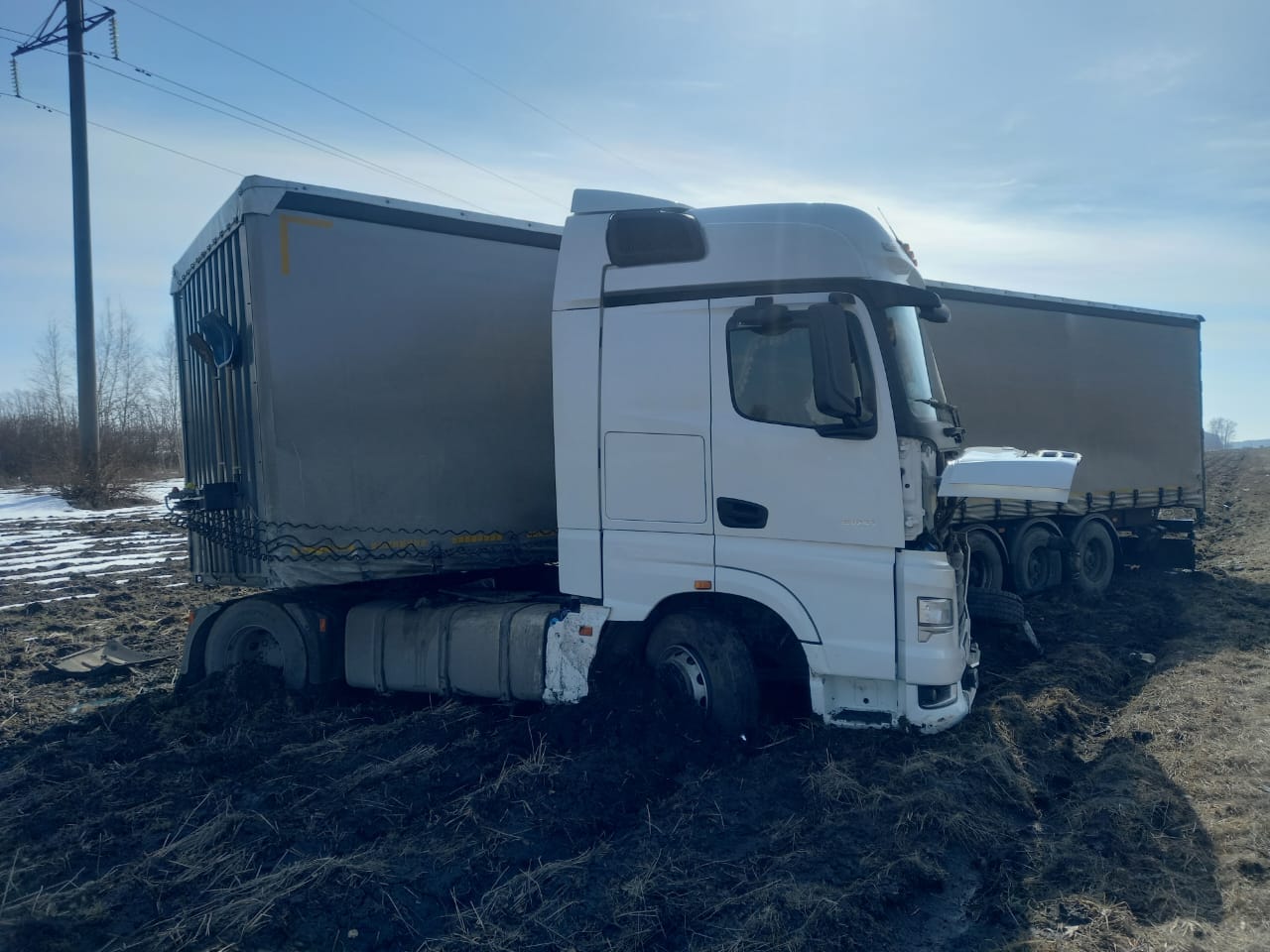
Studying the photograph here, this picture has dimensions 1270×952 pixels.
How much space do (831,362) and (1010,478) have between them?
1191 millimetres

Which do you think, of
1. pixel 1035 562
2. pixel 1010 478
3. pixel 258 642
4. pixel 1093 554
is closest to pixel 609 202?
pixel 1010 478

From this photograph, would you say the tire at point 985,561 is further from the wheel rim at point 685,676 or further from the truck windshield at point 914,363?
the wheel rim at point 685,676

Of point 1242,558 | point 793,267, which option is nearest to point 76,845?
point 793,267

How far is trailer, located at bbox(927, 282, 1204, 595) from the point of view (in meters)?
11.6

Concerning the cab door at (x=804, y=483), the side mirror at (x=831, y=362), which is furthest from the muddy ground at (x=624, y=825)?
the side mirror at (x=831, y=362)

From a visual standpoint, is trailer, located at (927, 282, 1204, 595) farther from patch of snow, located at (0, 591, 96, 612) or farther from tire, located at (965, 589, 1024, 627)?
patch of snow, located at (0, 591, 96, 612)

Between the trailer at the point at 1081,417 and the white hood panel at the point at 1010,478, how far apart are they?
5752 mm

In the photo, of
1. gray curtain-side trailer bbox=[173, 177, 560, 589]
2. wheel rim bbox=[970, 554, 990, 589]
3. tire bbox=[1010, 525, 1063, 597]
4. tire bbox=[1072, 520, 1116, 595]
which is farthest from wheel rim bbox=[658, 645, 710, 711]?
tire bbox=[1072, 520, 1116, 595]

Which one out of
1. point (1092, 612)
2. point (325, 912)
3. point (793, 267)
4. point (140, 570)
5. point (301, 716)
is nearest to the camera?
point (325, 912)

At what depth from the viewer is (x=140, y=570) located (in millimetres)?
15117

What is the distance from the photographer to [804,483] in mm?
5383

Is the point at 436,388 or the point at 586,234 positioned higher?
the point at 586,234

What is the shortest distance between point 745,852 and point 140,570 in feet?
44.5

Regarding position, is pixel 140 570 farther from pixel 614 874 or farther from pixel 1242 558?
pixel 1242 558
